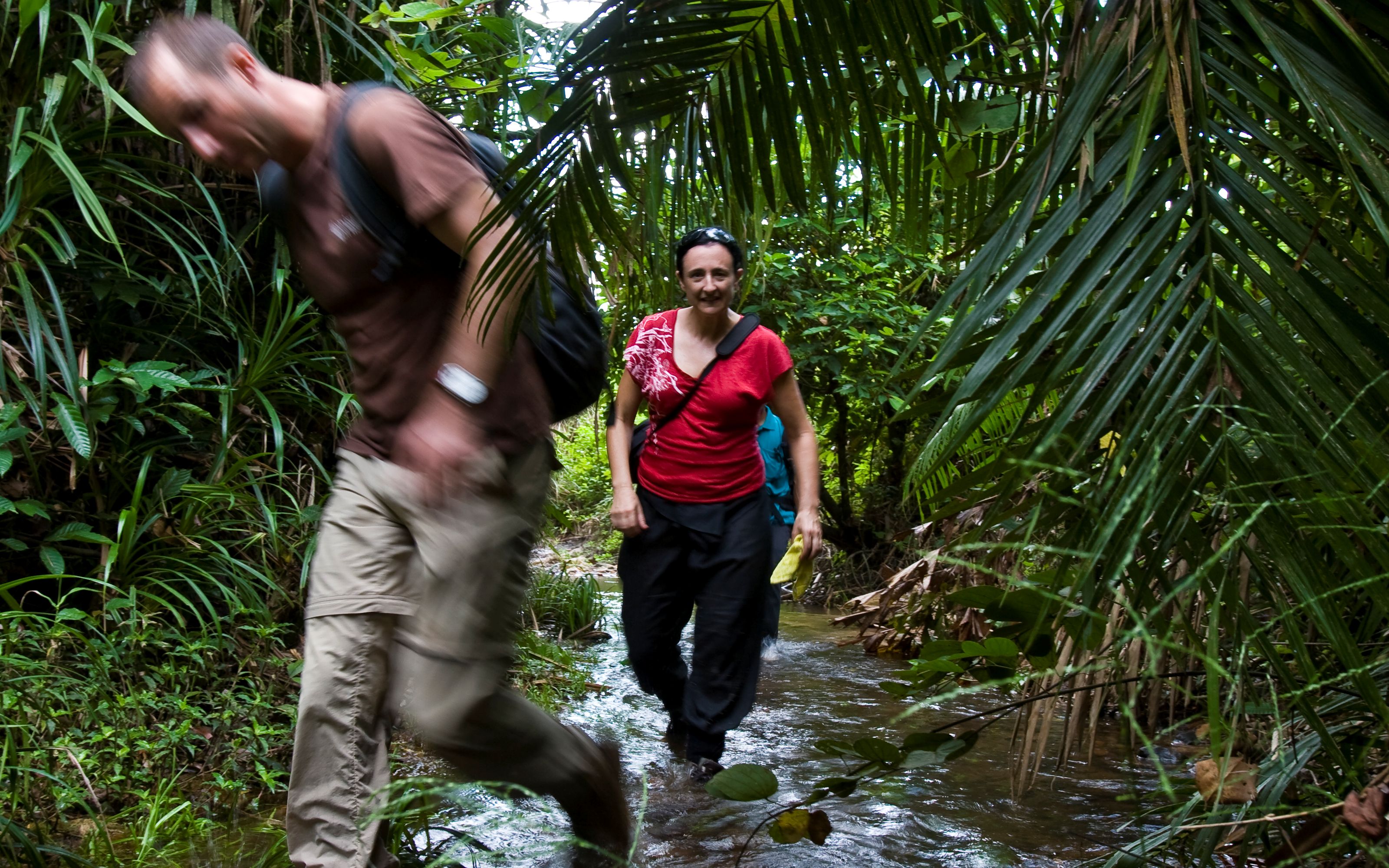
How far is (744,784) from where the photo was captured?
6.18ft

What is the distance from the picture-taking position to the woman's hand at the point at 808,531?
403cm

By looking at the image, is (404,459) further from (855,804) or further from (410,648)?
(855,804)

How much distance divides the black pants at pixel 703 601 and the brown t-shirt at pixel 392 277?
1754 mm

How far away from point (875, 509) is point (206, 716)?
729 centimetres

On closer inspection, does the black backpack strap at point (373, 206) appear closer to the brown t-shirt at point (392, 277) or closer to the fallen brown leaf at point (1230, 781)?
the brown t-shirt at point (392, 277)

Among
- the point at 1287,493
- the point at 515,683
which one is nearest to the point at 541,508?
the point at 1287,493

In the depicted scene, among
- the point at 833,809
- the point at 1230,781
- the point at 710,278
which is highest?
the point at 710,278

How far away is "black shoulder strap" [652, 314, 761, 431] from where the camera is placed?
3.99 m

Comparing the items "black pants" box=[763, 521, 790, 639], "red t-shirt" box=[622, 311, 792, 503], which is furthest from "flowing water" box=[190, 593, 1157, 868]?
"red t-shirt" box=[622, 311, 792, 503]

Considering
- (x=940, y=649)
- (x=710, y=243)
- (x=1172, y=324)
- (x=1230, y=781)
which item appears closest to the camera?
(x=1172, y=324)

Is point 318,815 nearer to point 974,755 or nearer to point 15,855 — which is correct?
point 15,855

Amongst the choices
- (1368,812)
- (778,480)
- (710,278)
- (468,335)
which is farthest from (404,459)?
(778,480)

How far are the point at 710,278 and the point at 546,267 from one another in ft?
6.72

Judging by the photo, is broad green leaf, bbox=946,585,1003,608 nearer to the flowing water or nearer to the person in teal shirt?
the flowing water
